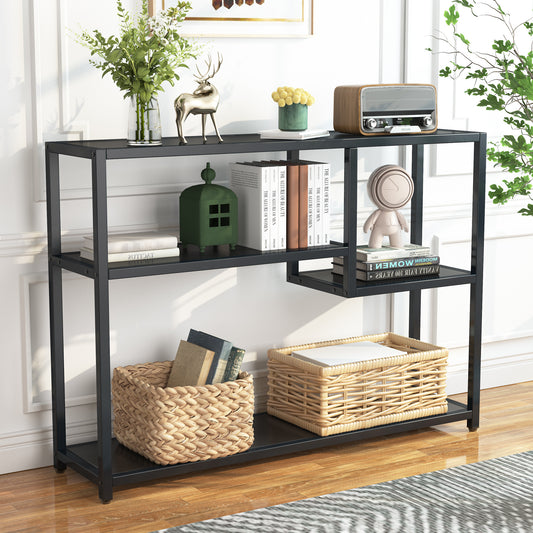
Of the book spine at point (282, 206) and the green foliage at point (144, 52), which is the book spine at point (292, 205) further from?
the green foliage at point (144, 52)

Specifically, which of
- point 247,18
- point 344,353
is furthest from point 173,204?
point 344,353

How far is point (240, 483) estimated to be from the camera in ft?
9.68

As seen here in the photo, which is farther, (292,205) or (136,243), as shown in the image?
(292,205)

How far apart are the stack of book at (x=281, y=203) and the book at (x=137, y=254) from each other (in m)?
0.29

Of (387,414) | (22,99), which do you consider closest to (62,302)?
(22,99)

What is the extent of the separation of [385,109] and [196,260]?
83 centimetres

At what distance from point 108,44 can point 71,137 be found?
358 mm

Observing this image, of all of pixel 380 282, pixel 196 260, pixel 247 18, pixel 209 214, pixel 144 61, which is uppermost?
pixel 247 18

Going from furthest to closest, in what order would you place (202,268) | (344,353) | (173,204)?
(344,353), (173,204), (202,268)

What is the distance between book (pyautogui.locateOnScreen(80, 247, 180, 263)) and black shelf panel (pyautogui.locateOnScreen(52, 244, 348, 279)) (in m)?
0.02

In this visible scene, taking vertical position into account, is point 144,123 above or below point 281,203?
above

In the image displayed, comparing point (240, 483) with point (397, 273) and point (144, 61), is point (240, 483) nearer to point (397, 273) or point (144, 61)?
point (397, 273)

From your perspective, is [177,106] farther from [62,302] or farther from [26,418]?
[26,418]

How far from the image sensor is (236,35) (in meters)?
3.20
